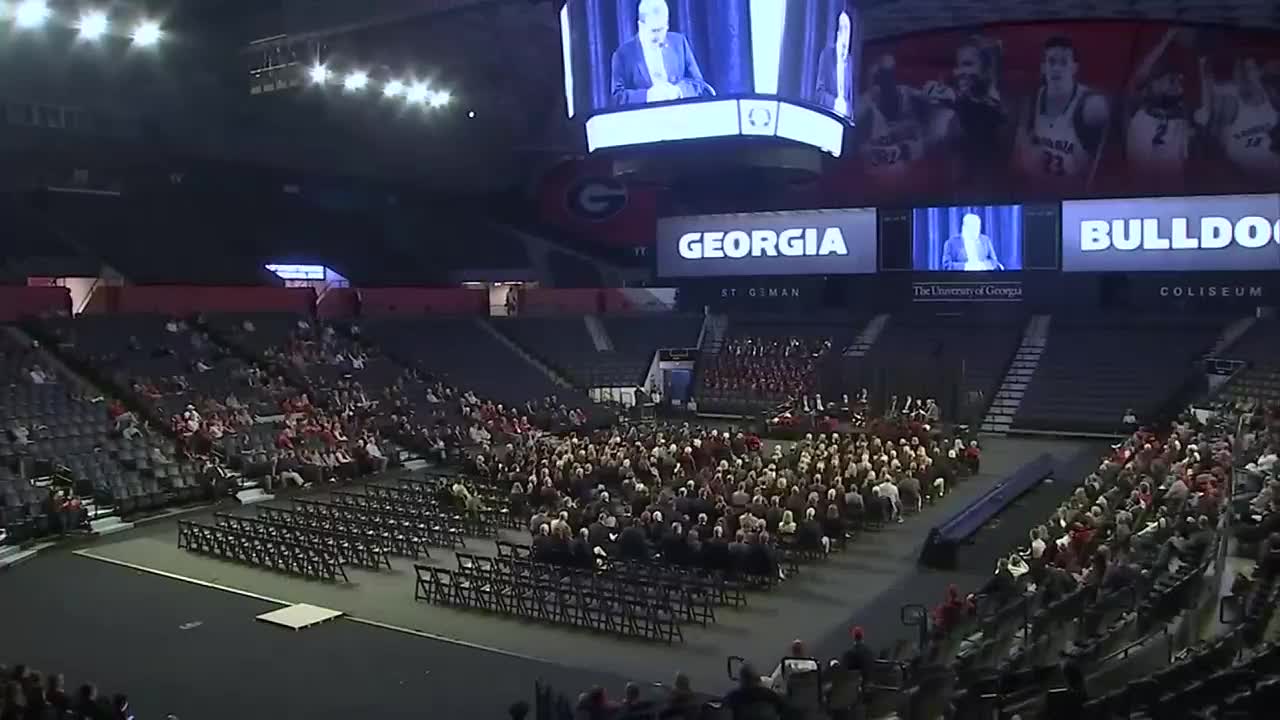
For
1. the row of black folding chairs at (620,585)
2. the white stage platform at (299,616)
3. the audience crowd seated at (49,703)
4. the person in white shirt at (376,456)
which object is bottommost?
the white stage platform at (299,616)

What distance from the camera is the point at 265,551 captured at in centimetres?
1670

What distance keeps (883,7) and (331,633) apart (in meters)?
27.2

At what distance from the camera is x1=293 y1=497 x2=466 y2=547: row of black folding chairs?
710 inches

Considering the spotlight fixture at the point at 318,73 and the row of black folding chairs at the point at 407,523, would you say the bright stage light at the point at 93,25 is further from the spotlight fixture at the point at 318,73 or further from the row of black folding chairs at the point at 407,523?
the row of black folding chairs at the point at 407,523

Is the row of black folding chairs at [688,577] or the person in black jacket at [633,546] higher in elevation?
the person in black jacket at [633,546]

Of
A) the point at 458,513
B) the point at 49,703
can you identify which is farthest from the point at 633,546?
the point at 49,703

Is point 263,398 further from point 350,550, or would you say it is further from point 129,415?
point 350,550

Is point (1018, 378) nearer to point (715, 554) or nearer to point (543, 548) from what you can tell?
point (715, 554)

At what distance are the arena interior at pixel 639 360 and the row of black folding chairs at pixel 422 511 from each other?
104 mm

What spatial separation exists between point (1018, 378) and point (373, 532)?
2294cm

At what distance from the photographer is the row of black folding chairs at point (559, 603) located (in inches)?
520

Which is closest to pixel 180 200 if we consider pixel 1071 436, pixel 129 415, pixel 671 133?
pixel 129 415

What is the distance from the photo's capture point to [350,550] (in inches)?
666

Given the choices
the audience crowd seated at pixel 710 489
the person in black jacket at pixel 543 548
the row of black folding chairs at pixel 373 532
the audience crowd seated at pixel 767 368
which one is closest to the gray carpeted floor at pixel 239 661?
the row of black folding chairs at pixel 373 532
